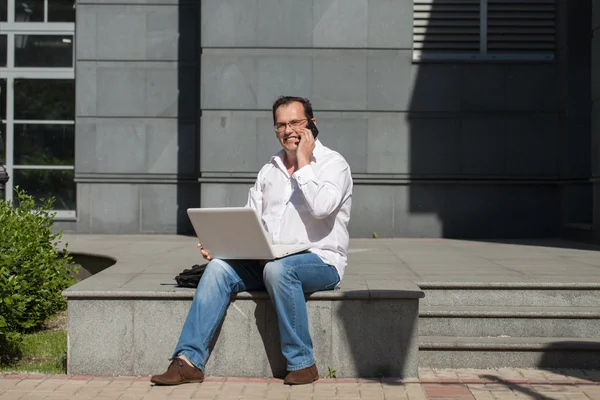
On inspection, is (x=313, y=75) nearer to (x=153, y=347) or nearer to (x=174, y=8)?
(x=174, y=8)

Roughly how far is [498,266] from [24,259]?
174 inches

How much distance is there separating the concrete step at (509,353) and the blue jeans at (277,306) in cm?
109

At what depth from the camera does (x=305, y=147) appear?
6715 mm

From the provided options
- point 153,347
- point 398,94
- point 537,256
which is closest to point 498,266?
point 537,256

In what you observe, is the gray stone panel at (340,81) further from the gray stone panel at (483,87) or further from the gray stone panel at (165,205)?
the gray stone panel at (165,205)

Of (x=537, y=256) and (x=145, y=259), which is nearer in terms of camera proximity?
(x=145, y=259)

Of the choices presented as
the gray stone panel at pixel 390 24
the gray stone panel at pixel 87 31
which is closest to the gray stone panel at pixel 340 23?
the gray stone panel at pixel 390 24

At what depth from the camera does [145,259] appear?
10062 mm

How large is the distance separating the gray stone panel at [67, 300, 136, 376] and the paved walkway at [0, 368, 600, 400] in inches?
4.2

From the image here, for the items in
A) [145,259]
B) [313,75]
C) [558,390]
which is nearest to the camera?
[558,390]

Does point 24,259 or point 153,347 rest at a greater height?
point 24,259

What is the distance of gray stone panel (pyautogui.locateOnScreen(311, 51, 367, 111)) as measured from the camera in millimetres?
14234

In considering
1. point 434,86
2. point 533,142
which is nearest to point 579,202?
point 533,142

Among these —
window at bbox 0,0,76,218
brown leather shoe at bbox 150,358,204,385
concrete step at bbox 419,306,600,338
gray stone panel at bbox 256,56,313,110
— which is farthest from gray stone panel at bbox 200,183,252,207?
brown leather shoe at bbox 150,358,204,385
